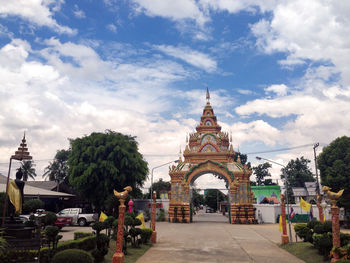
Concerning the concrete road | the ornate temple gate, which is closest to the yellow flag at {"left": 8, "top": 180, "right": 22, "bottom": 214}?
the concrete road

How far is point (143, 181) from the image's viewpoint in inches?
1430

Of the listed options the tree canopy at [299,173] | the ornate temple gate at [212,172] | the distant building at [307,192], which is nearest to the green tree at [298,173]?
the tree canopy at [299,173]

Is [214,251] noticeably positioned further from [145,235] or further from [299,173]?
[299,173]

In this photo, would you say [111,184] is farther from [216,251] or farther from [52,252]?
[52,252]

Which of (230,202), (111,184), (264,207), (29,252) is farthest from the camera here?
(264,207)

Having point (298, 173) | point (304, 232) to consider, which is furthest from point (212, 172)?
point (298, 173)

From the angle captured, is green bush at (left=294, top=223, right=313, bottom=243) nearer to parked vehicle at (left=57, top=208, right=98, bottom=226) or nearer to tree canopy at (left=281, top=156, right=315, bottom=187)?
parked vehicle at (left=57, top=208, right=98, bottom=226)

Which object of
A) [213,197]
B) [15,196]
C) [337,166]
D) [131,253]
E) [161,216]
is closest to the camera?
[15,196]

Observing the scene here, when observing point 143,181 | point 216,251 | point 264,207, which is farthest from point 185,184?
point 216,251

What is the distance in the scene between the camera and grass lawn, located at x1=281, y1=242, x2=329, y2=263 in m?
14.0

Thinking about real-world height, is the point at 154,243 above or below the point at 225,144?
below

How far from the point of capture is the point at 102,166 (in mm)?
31703

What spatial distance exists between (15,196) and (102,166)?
17.7 metres

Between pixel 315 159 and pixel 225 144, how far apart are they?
13.3 meters
